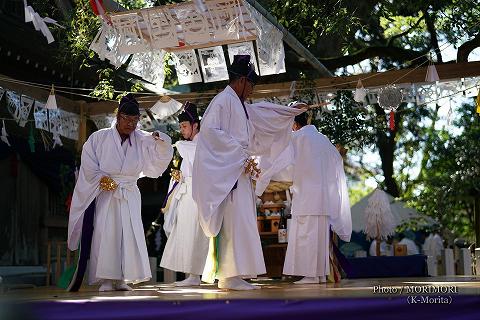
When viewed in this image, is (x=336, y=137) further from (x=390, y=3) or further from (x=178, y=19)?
(x=178, y=19)

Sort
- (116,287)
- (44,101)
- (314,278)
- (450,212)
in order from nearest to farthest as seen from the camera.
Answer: (116,287) < (314,278) < (44,101) < (450,212)

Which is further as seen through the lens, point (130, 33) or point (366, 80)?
point (366, 80)

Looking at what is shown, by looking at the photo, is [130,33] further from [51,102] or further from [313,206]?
[313,206]

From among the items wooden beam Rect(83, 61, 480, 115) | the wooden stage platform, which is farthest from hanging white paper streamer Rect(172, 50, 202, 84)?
the wooden stage platform

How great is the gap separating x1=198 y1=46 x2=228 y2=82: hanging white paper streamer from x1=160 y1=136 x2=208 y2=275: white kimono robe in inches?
68.5

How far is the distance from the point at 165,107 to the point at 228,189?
5.14 metres

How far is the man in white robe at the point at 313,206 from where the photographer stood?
786 cm

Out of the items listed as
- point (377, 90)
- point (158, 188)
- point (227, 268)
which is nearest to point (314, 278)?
point (227, 268)

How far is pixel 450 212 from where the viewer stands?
72.1 ft

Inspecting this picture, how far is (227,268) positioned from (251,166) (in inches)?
34.1

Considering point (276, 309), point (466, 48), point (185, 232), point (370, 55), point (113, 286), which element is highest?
point (370, 55)

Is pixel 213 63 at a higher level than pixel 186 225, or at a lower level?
higher

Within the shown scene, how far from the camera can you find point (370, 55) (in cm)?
1405

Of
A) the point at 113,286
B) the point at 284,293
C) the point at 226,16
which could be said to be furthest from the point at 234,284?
the point at 226,16
